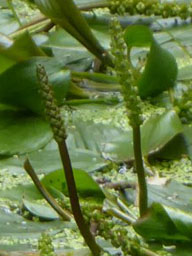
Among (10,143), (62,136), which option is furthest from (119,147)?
(62,136)

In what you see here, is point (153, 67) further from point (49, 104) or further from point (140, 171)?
point (49, 104)

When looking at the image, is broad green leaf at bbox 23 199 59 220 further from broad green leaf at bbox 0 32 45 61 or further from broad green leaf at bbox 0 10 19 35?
broad green leaf at bbox 0 10 19 35

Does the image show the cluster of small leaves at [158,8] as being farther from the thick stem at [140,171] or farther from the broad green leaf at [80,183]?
the thick stem at [140,171]

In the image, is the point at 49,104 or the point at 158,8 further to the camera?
the point at 158,8

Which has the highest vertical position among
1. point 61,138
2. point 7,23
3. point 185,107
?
point 61,138

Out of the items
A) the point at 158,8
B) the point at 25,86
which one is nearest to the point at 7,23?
the point at 158,8

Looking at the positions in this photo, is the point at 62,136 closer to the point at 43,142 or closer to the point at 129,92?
the point at 129,92
